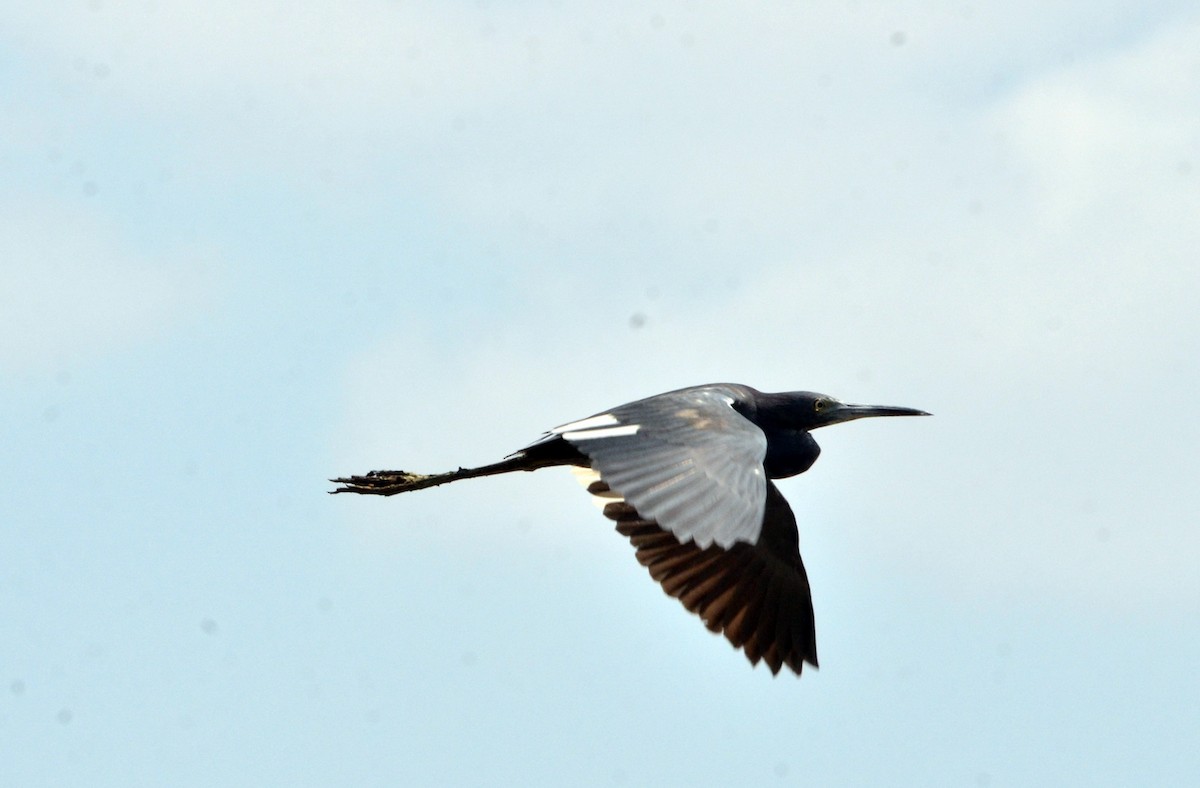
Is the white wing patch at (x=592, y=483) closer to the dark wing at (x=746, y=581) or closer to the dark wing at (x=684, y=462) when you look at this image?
the dark wing at (x=746, y=581)

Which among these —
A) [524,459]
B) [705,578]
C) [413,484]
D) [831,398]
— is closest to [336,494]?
[413,484]

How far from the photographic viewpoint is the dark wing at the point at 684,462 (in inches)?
372

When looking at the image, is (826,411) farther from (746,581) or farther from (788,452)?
(746,581)

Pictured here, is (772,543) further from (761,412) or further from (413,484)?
(413,484)

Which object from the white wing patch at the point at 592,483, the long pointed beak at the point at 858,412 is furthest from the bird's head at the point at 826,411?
the white wing patch at the point at 592,483

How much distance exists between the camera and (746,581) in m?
13.1

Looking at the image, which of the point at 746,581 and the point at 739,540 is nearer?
the point at 739,540

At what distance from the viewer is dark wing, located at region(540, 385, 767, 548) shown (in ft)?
31.0

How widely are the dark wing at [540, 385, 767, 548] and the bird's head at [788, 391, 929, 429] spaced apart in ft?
6.11

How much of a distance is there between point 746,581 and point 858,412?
5.87 feet

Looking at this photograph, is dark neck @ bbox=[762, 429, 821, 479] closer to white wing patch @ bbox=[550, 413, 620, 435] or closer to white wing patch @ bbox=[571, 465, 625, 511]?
white wing patch @ bbox=[571, 465, 625, 511]

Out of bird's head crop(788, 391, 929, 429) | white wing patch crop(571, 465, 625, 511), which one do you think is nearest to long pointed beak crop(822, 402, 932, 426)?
bird's head crop(788, 391, 929, 429)

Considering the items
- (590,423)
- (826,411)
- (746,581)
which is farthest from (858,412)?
(590,423)

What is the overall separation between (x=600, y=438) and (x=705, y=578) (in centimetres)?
269
